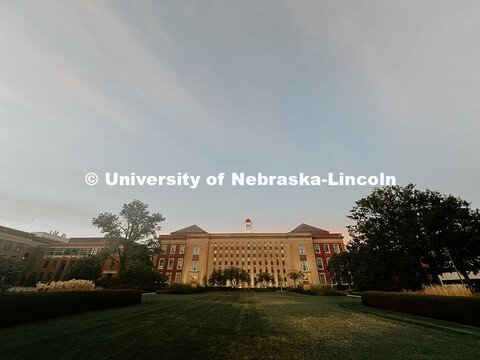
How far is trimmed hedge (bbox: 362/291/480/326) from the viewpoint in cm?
704

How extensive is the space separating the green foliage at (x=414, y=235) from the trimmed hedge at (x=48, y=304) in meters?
22.5

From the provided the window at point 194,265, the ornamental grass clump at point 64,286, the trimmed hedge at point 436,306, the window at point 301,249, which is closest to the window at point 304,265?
the window at point 301,249

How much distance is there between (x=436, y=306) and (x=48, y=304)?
16.1 meters

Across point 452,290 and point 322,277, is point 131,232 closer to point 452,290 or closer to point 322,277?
point 452,290

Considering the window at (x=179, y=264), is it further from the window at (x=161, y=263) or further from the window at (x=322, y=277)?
the window at (x=322, y=277)

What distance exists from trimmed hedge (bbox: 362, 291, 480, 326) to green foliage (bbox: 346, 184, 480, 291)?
10.0 metres

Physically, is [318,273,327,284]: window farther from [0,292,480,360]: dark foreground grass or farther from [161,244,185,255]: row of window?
[0,292,480,360]: dark foreground grass

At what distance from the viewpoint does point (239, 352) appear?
4.04 m

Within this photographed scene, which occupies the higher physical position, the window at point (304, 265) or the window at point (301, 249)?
the window at point (301, 249)

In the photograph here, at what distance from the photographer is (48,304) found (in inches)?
303

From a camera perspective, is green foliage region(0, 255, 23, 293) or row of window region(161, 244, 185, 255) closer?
green foliage region(0, 255, 23, 293)

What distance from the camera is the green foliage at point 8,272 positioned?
25.0 ft

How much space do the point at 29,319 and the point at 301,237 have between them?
61.4 m

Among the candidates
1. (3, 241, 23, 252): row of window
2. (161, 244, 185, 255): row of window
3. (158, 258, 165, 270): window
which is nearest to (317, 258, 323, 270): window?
(161, 244, 185, 255): row of window
